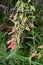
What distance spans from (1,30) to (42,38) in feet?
0.97

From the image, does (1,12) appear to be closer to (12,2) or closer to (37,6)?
(12,2)

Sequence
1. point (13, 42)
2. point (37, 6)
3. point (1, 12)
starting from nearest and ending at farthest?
point (13, 42), point (37, 6), point (1, 12)

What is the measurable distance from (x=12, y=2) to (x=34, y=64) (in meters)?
0.56

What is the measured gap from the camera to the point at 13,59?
135 cm

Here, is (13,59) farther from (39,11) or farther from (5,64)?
(39,11)

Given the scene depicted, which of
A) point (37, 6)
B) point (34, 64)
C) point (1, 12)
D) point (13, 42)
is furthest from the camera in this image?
point (1, 12)

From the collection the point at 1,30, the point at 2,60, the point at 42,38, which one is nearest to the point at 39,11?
the point at 42,38

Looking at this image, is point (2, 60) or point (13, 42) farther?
point (2, 60)

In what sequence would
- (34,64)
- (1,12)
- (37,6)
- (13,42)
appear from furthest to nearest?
(1,12), (37,6), (34,64), (13,42)

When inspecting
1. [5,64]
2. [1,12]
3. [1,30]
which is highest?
[1,12]

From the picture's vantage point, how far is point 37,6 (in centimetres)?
144

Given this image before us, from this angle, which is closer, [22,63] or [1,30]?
[22,63]

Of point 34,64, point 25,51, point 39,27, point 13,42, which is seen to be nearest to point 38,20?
point 39,27

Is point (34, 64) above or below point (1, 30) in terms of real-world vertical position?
below
